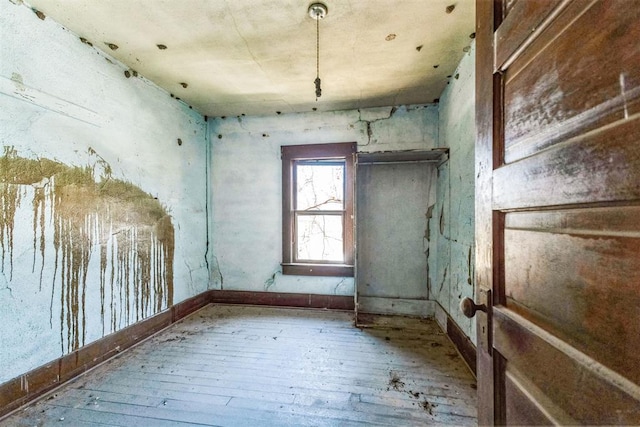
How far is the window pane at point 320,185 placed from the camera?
11.8 ft

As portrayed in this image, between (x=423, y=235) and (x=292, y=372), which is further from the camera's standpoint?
(x=423, y=235)

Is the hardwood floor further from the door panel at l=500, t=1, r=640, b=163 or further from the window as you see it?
the door panel at l=500, t=1, r=640, b=163

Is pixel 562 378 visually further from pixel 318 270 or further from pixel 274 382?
pixel 318 270

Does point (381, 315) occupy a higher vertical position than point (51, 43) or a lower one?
lower

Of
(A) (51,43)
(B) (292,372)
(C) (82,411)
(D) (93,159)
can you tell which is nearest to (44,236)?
(D) (93,159)

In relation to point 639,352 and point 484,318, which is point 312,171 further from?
point 639,352

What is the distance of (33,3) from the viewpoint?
1.79 m

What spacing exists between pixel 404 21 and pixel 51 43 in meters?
2.46

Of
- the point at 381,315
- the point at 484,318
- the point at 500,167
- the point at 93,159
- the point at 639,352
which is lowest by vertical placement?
the point at 381,315

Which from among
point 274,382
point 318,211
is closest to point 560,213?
point 274,382

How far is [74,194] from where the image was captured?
6.86 feet

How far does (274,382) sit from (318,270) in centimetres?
A: 166

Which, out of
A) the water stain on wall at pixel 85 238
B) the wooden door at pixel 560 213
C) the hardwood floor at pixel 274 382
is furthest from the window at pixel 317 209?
the wooden door at pixel 560 213

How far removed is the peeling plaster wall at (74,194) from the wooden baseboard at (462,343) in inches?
115
